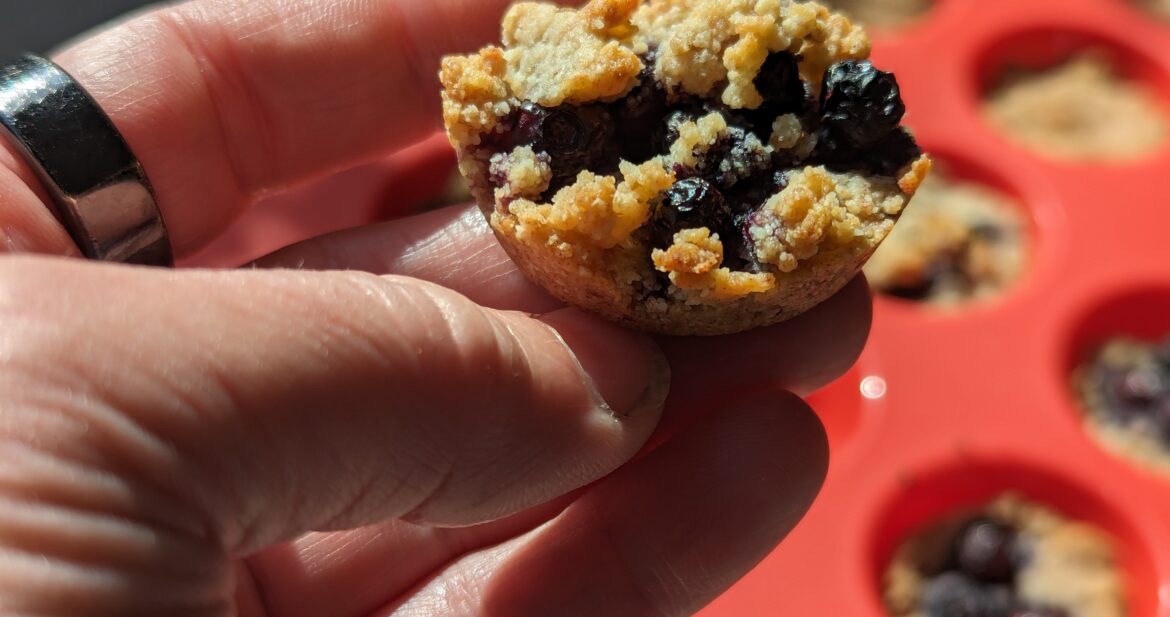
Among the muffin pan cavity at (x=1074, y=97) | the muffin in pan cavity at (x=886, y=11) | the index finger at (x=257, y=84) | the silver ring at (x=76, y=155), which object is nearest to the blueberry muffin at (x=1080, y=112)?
the muffin pan cavity at (x=1074, y=97)

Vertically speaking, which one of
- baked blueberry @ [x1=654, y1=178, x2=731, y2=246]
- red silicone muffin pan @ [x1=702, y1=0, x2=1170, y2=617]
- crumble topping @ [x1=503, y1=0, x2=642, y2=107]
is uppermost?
crumble topping @ [x1=503, y1=0, x2=642, y2=107]

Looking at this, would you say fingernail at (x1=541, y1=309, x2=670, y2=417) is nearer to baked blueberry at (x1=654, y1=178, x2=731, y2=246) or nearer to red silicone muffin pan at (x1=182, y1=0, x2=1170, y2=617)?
baked blueberry at (x1=654, y1=178, x2=731, y2=246)

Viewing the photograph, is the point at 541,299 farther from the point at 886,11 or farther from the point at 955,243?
the point at 886,11

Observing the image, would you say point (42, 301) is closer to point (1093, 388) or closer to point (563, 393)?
point (563, 393)

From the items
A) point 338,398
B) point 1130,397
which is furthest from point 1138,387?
point 338,398

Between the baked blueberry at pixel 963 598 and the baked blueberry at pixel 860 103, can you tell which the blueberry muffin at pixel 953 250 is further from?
the baked blueberry at pixel 860 103

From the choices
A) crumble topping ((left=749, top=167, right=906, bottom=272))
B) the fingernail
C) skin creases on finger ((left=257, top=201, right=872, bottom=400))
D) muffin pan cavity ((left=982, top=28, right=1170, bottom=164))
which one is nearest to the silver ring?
skin creases on finger ((left=257, top=201, right=872, bottom=400))
